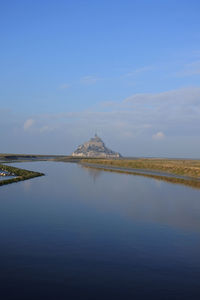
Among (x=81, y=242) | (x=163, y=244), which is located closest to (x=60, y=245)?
(x=81, y=242)

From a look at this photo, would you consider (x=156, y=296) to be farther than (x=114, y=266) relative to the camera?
No

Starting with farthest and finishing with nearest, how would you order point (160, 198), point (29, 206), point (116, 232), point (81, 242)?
point (160, 198)
point (29, 206)
point (116, 232)
point (81, 242)

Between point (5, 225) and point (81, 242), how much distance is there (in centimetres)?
691

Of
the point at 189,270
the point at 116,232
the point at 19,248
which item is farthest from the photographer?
the point at 116,232

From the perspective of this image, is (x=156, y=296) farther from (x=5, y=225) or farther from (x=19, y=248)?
(x=5, y=225)

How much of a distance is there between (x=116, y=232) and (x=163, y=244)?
3904mm

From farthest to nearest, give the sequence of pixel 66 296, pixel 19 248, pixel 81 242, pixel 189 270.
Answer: pixel 81 242 → pixel 19 248 → pixel 189 270 → pixel 66 296

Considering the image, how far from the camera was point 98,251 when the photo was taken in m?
18.0

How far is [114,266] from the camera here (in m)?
15.7

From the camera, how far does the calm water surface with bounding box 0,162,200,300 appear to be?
13117 mm

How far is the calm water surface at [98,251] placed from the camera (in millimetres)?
13117

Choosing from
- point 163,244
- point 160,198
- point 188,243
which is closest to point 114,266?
point 163,244

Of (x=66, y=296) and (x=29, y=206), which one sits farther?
(x=29, y=206)

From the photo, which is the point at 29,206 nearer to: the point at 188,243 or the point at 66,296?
the point at 188,243
